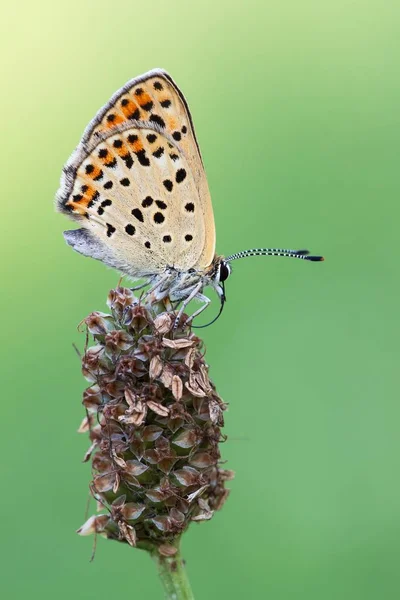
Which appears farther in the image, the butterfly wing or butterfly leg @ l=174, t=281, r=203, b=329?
the butterfly wing

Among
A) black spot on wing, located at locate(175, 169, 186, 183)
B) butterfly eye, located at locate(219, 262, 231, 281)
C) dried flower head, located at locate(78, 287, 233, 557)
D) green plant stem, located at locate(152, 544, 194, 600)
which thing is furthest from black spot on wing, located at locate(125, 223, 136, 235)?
green plant stem, located at locate(152, 544, 194, 600)

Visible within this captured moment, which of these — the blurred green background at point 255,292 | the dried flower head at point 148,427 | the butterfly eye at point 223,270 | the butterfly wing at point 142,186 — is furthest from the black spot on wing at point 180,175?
the blurred green background at point 255,292

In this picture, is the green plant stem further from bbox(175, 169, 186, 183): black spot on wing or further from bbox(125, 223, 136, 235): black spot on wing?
bbox(175, 169, 186, 183): black spot on wing

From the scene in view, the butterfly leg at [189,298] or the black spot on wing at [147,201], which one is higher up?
the black spot on wing at [147,201]

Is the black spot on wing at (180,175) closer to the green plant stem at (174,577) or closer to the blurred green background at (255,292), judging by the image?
the blurred green background at (255,292)

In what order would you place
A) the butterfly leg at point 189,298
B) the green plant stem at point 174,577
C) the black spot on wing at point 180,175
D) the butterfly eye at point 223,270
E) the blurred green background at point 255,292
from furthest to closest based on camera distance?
the blurred green background at point 255,292 → the butterfly eye at point 223,270 → the black spot on wing at point 180,175 → the butterfly leg at point 189,298 → the green plant stem at point 174,577

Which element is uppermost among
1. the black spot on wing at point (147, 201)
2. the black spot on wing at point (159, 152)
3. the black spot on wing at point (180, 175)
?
the black spot on wing at point (159, 152)

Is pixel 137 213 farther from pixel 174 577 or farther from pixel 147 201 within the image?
pixel 174 577
